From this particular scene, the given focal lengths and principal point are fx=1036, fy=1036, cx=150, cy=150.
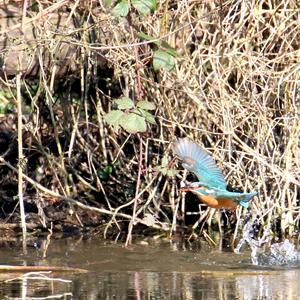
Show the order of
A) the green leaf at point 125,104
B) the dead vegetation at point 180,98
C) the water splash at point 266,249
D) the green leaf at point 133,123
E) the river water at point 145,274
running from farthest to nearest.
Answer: the dead vegetation at point 180,98
the water splash at point 266,249
the green leaf at point 125,104
the green leaf at point 133,123
the river water at point 145,274

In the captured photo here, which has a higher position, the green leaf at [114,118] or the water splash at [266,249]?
the green leaf at [114,118]

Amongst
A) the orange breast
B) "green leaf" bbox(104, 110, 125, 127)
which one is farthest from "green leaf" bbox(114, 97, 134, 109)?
the orange breast

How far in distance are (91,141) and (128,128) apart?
1.60 metres

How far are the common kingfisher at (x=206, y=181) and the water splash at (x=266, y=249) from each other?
439mm

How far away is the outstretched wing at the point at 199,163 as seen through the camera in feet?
21.0

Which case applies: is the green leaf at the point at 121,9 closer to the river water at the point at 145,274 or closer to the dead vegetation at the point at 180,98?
the dead vegetation at the point at 180,98

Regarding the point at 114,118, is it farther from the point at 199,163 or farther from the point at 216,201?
the point at 216,201

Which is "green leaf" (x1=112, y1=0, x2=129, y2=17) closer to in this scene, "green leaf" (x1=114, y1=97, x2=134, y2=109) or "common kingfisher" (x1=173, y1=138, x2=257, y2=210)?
"green leaf" (x1=114, y1=97, x2=134, y2=109)

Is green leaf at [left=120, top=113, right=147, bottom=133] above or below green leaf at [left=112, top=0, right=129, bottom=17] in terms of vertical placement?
below

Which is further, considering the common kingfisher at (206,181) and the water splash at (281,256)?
the water splash at (281,256)

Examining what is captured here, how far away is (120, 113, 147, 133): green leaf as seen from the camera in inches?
248

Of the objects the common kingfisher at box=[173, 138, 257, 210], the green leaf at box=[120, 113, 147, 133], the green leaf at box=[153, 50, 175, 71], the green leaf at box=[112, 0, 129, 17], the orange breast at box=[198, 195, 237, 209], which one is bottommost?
the orange breast at box=[198, 195, 237, 209]

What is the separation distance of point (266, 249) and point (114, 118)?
4.72 ft

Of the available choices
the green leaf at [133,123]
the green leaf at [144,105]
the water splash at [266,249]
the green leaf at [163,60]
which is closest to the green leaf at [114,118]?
the green leaf at [133,123]
